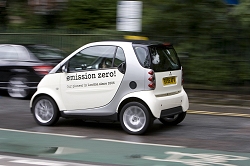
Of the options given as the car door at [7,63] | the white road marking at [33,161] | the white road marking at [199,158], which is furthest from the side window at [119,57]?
the car door at [7,63]

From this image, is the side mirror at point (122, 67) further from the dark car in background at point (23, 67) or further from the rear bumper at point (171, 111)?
the dark car in background at point (23, 67)

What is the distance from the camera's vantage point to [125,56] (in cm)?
1008

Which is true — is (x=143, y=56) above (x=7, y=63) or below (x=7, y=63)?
above

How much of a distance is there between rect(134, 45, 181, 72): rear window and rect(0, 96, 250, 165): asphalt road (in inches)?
49.0

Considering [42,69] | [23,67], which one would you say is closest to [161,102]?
[42,69]

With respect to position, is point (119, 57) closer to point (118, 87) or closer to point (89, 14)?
point (118, 87)

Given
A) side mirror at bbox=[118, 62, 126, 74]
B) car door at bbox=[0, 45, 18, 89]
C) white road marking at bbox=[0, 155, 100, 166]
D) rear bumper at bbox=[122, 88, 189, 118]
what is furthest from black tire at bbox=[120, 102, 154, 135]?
car door at bbox=[0, 45, 18, 89]

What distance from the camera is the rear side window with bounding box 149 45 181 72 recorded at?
10.1m

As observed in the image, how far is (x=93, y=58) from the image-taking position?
10492mm

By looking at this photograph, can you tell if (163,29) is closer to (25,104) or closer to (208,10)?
(208,10)

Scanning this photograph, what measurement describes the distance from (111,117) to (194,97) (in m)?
5.38

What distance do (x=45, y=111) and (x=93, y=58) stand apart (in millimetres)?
1550

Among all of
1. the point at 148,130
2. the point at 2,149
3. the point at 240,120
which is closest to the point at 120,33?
the point at 240,120

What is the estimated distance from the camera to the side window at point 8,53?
614 inches
